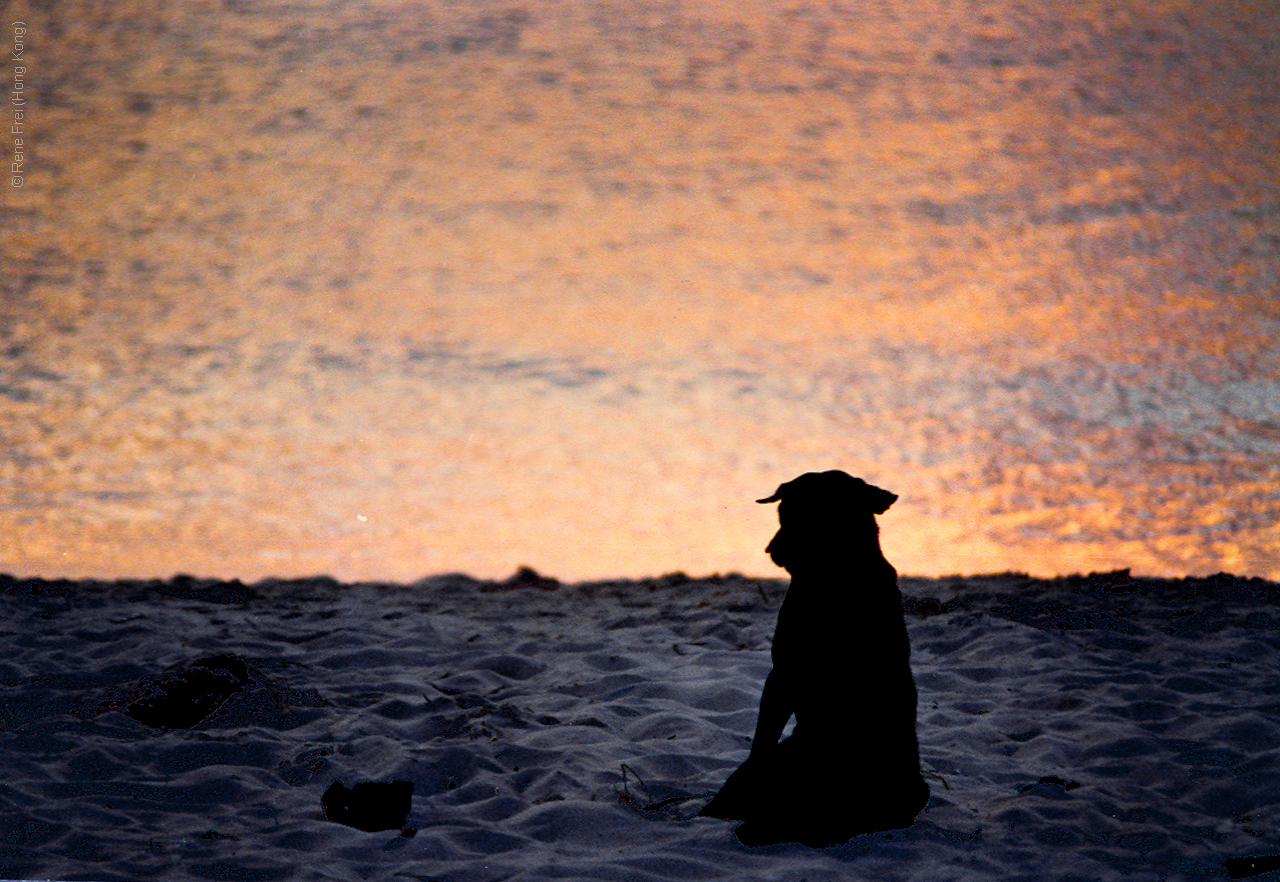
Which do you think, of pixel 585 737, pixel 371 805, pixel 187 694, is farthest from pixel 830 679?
pixel 187 694

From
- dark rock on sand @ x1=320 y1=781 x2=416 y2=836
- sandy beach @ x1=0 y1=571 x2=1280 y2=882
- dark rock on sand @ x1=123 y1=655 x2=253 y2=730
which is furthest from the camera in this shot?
dark rock on sand @ x1=123 y1=655 x2=253 y2=730

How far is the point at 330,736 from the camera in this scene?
15.7 ft

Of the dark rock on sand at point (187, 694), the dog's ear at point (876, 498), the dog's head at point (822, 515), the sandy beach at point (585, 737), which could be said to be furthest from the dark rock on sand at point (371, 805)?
the dog's ear at point (876, 498)

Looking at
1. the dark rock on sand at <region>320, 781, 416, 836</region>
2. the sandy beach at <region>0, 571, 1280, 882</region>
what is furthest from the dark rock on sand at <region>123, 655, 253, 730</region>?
the dark rock on sand at <region>320, 781, 416, 836</region>

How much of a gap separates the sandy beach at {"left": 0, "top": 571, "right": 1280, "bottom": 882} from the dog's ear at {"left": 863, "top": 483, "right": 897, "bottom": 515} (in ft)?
3.81

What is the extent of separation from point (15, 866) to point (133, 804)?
0.55 meters

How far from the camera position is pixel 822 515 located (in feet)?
11.7

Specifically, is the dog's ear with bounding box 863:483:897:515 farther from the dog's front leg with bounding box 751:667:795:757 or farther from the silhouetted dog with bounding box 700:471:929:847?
the dog's front leg with bounding box 751:667:795:757

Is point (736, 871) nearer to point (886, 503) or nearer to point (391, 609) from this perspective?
point (886, 503)

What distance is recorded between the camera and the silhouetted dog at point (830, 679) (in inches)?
141

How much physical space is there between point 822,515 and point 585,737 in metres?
1.82

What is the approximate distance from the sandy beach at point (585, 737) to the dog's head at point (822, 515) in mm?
1019

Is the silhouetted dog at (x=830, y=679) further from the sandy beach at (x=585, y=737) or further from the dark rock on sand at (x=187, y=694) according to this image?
the dark rock on sand at (x=187, y=694)

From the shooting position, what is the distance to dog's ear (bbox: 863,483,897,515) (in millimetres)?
3600
